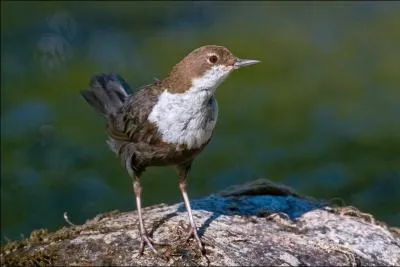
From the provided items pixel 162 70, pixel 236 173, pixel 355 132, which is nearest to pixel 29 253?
pixel 236 173

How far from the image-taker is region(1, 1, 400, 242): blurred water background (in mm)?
10266

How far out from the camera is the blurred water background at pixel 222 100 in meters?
10.3

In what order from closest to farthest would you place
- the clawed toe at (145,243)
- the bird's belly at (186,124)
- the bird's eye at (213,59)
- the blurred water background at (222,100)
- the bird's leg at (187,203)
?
the clawed toe at (145,243), the bird's leg at (187,203), the bird's belly at (186,124), the bird's eye at (213,59), the blurred water background at (222,100)

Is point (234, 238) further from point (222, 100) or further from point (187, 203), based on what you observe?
point (222, 100)

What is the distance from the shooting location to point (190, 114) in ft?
18.0

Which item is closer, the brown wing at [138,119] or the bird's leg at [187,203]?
the bird's leg at [187,203]

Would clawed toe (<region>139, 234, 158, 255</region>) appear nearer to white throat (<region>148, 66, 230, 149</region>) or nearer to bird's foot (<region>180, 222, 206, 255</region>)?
bird's foot (<region>180, 222, 206, 255</region>)

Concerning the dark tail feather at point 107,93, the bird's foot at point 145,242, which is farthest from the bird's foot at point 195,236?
the dark tail feather at point 107,93

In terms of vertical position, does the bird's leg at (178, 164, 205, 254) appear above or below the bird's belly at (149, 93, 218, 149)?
below

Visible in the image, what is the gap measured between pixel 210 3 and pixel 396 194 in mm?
5225

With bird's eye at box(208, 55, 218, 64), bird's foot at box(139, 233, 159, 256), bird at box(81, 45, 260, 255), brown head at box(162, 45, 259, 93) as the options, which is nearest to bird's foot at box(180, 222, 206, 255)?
bird at box(81, 45, 260, 255)

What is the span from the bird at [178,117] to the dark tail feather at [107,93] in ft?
1.56

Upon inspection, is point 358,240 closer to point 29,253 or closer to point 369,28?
point 29,253

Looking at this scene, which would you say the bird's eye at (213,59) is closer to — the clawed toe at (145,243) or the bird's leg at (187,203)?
the bird's leg at (187,203)
